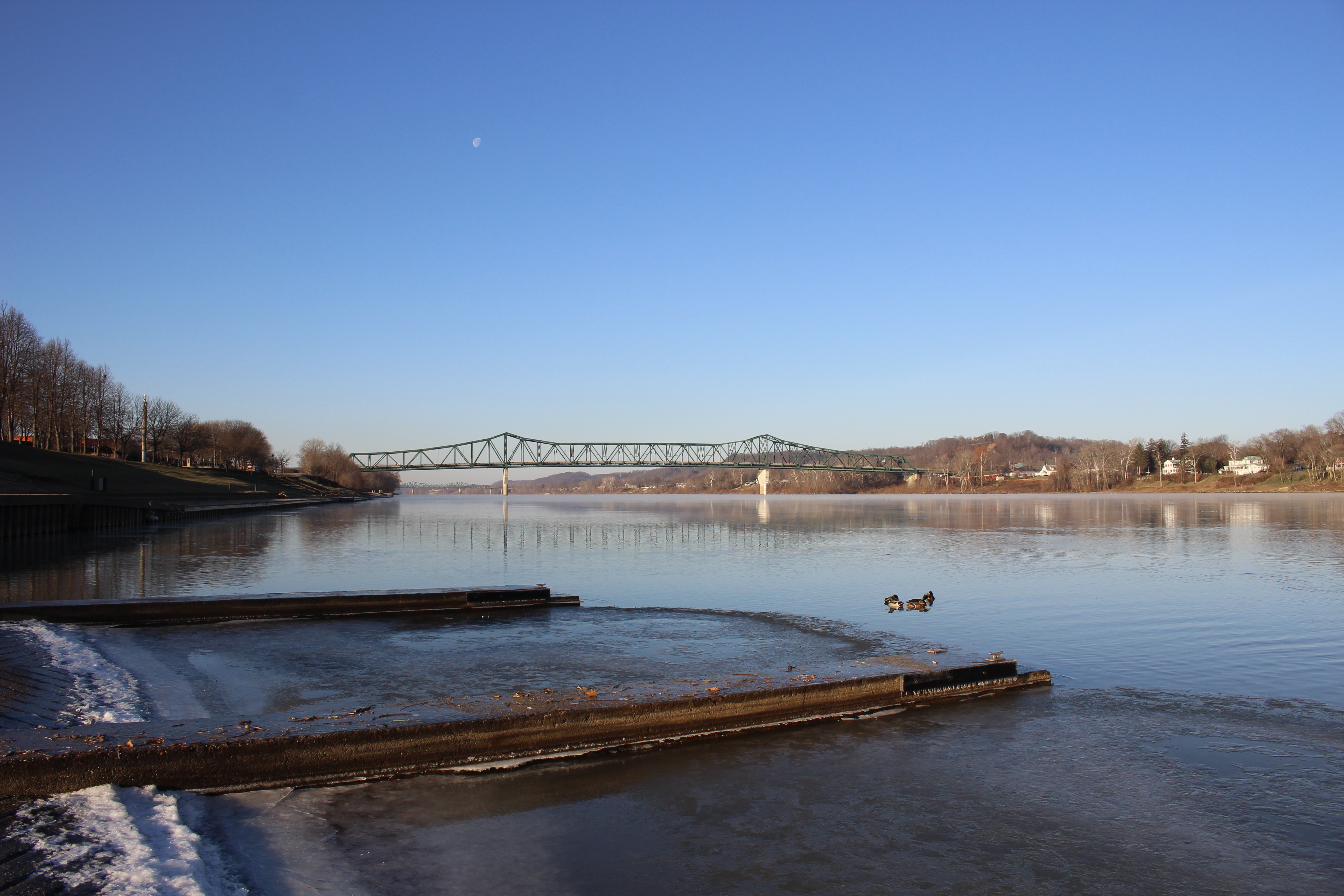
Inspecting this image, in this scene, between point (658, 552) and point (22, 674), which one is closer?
point (22, 674)

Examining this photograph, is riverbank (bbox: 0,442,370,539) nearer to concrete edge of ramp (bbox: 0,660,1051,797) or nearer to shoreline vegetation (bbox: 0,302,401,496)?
shoreline vegetation (bbox: 0,302,401,496)

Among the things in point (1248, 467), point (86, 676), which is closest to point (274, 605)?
point (86, 676)

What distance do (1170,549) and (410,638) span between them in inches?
929

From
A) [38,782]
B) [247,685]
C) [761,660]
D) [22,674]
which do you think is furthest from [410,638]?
[38,782]

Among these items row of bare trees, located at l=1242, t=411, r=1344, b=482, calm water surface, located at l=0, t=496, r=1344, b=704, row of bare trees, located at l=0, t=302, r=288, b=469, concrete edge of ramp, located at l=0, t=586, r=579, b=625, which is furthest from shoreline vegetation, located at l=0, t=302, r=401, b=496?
row of bare trees, located at l=1242, t=411, r=1344, b=482

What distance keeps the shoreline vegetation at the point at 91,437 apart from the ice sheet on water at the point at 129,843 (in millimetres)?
42324

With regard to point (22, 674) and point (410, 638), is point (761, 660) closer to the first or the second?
point (410, 638)

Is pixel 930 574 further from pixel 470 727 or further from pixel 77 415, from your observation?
pixel 77 415

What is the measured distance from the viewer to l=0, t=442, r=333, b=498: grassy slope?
4441cm

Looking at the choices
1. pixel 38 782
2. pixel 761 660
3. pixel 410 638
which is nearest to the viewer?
pixel 38 782

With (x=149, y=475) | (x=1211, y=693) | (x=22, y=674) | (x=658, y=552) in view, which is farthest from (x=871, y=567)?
(x=149, y=475)

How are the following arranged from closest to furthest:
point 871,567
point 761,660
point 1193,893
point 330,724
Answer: point 1193,893 → point 330,724 → point 761,660 → point 871,567

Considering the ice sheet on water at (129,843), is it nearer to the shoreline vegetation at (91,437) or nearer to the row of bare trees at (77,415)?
the shoreline vegetation at (91,437)

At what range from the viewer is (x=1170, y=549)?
992 inches
